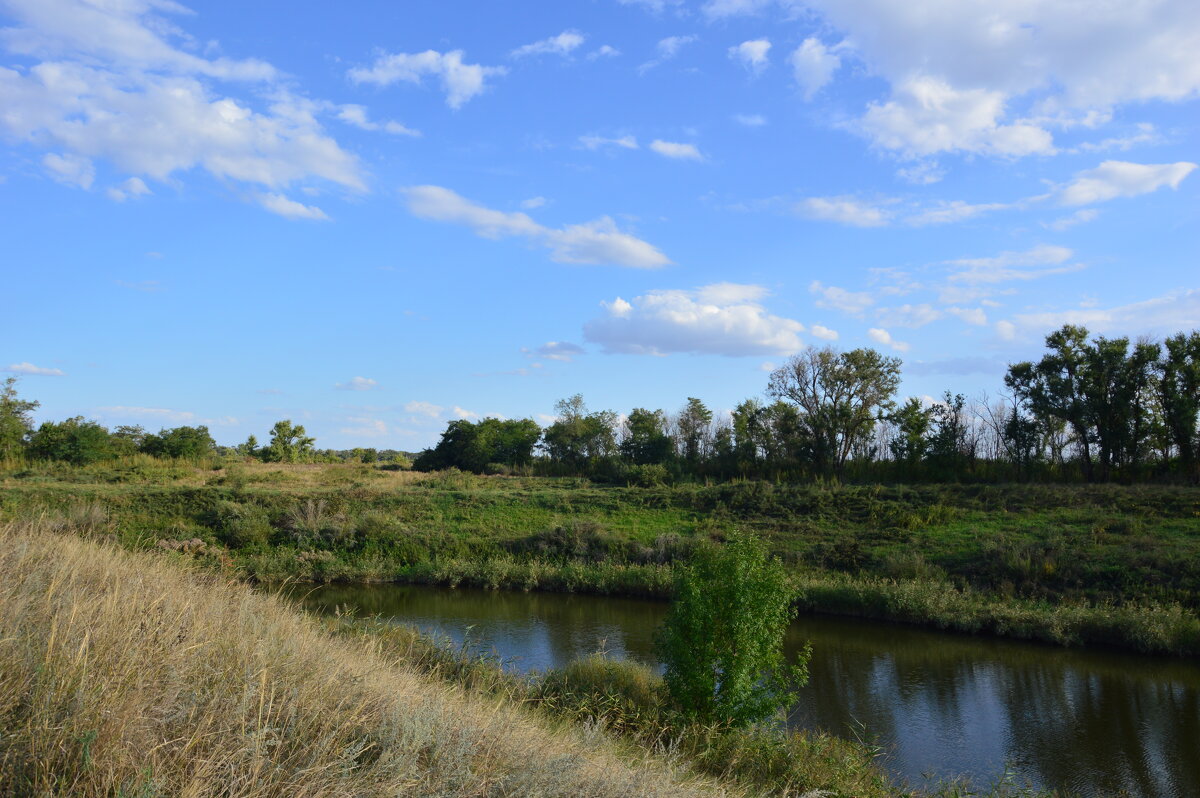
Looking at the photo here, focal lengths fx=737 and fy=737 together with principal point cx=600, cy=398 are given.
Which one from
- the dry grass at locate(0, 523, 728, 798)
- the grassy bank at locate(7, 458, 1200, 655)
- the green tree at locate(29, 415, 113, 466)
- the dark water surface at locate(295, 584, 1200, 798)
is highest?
the green tree at locate(29, 415, 113, 466)

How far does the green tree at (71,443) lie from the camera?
48.6 meters

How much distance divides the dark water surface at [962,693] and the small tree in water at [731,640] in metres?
1.96

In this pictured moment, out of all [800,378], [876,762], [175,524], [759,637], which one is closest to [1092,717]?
[876,762]

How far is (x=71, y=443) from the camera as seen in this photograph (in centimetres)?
4900

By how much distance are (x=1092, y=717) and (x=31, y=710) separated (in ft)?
56.7

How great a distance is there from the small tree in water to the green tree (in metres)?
50.9

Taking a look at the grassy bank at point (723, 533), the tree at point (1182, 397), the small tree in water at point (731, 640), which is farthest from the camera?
the tree at point (1182, 397)

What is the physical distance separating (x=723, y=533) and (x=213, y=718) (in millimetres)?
31226

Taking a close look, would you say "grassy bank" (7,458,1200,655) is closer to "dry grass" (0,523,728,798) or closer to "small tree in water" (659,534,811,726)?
"small tree in water" (659,534,811,726)

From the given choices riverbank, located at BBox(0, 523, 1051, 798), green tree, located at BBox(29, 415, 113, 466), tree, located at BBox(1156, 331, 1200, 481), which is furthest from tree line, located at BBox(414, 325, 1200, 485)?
riverbank, located at BBox(0, 523, 1051, 798)

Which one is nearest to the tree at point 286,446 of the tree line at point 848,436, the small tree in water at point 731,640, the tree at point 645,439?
the tree line at point 848,436

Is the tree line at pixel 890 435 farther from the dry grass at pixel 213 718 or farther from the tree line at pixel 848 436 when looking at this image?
the dry grass at pixel 213 718

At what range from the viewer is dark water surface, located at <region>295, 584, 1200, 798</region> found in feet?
40.0

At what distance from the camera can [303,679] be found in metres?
5.19
